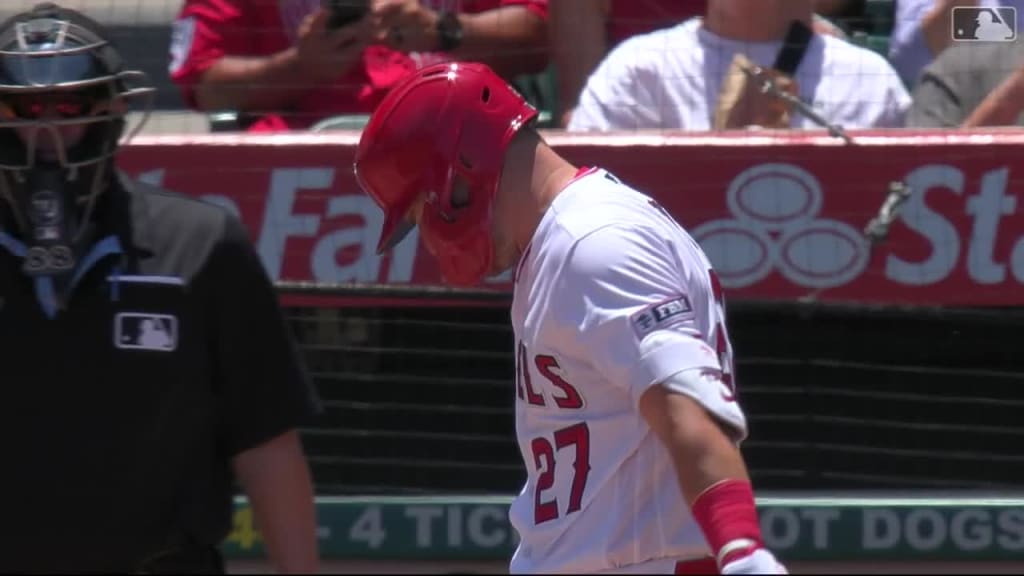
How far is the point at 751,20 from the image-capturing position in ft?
16.2

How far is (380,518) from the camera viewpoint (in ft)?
15.9

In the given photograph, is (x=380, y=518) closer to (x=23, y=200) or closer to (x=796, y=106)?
(x=796, y=106)

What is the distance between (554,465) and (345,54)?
2.74 m

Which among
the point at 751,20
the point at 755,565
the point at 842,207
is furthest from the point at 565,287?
the point at 751,20

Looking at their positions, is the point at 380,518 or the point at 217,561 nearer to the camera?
the point at 217,561

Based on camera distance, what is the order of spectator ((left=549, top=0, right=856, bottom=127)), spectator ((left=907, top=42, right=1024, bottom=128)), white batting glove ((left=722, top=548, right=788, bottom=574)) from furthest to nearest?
spectator ((left=549, top=0, right=856, bottom=127)), spectator ((left=907, top=42, right=1024, bottom=128)), white batting glove ((left=722, top=548, right=788, bottom=574))

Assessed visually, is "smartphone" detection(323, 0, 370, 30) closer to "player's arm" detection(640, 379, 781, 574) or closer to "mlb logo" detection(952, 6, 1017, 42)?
"mlb logo" detection(952, 6, 1017, 42)

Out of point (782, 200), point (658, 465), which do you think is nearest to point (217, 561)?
point (658, 465)

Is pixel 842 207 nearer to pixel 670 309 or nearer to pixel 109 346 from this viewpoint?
pixel 109 346

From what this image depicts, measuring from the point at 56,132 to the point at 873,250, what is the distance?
2.21m

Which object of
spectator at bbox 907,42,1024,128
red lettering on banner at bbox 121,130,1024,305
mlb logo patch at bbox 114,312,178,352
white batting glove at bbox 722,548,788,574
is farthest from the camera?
spectator at bbox 907,42,1024,128

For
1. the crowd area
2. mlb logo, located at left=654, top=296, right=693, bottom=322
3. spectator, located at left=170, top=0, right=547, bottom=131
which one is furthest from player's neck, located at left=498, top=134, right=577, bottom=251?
spectator, located at left=170, top=0, right=547, bottom=131

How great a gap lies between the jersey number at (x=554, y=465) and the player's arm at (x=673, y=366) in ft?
0.66

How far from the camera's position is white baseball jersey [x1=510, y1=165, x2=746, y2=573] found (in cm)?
234
